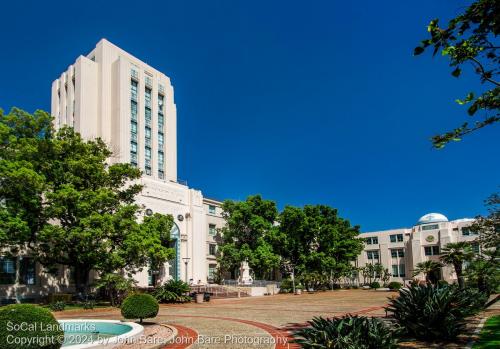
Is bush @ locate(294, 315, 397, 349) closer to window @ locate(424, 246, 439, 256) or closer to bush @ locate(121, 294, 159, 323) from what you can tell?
bush @ locate(121, 294, 159, 323)

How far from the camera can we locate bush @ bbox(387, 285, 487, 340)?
11.3 meters

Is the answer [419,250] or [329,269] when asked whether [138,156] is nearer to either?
[329,269]

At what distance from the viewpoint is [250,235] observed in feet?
167

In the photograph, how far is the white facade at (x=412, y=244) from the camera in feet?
219

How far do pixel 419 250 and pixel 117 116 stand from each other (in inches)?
2079

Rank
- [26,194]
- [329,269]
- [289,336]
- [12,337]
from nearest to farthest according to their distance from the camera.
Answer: [12,337] < [289,336] < [26,194] < [329,269]

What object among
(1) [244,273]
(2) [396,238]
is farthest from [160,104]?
(2) [396,238]

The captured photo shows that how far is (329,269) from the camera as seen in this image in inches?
2164

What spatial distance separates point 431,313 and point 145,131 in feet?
161

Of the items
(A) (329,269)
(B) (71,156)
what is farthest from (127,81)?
(A) (329,269)

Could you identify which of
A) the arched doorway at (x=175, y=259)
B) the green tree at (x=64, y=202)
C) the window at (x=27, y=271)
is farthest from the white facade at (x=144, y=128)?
the green tree at (x=64, y=202)

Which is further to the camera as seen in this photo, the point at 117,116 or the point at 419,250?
the point at 419,250

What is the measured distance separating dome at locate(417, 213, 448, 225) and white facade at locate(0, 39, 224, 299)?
133 feet

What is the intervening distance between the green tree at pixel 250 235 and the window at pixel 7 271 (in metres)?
22.8
